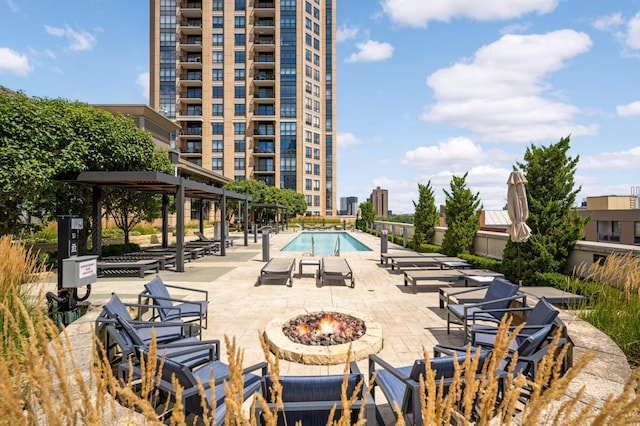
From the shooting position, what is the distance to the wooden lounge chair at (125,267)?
1103 centimetres

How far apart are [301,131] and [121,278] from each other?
54.3 metres

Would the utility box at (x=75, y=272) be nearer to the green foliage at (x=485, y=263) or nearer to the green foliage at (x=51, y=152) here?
the green foliage at (x=51, y=152)

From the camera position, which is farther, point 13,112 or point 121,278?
point 121,278

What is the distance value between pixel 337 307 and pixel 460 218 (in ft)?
31.2

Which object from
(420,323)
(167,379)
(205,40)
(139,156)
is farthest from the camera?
(205,40)

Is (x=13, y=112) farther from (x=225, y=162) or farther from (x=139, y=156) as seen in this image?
(x=225, y=162)

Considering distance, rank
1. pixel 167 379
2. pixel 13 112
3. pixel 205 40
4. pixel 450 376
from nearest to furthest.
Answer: pixel 450 376 < pixel 167 379 < pixel 13 112 < pixel 205 40

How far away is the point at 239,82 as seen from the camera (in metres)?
60.8

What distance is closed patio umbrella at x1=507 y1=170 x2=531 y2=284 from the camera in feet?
28.0

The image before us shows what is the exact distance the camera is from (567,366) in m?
3.83

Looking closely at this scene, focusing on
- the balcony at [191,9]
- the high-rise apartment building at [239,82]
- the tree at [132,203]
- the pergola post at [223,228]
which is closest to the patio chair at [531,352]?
the pergola post at [223,228]

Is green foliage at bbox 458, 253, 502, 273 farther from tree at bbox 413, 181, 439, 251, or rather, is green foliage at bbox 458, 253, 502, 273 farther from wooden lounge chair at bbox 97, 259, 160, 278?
wooden lounge chair at bbox 97, 259, 160, 278

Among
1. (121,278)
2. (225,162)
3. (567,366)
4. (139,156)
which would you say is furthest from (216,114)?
(567,366)

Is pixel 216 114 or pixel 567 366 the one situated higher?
pixel 216 114
